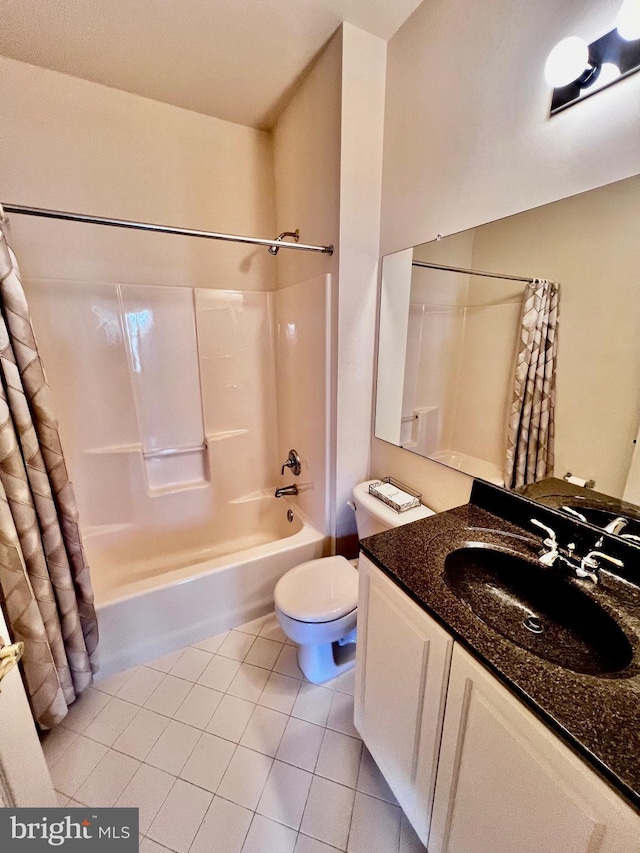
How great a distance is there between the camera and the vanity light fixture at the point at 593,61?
78cm

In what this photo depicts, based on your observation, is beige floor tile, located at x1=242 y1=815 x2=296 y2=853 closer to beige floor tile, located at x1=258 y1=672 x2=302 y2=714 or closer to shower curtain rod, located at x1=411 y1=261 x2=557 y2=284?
beige floor tile, located at x1=258 y1=672 x2=302 y2=714

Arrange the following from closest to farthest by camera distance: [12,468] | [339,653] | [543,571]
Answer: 1. [543,571]
2. [12,468]
3. [339,653]

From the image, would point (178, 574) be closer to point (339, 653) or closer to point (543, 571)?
point (339, 653)

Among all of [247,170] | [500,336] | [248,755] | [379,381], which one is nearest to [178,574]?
[248,755]

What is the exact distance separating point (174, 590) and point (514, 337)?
5.78ft

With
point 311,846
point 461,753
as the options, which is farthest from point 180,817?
point 461,753

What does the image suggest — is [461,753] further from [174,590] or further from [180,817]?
[174,590]

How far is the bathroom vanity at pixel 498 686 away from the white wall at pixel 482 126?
0.41 m

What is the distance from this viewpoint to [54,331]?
5.78 feet

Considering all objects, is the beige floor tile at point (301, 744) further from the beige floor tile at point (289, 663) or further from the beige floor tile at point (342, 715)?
the beige floor tile at point (289, 663)

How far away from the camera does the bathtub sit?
153cm

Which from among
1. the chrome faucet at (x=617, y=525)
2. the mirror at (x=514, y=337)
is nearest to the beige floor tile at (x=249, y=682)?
the mirror at (x=514, y=337)

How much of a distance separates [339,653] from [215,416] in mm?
1520

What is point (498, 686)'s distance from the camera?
0.65 metres
